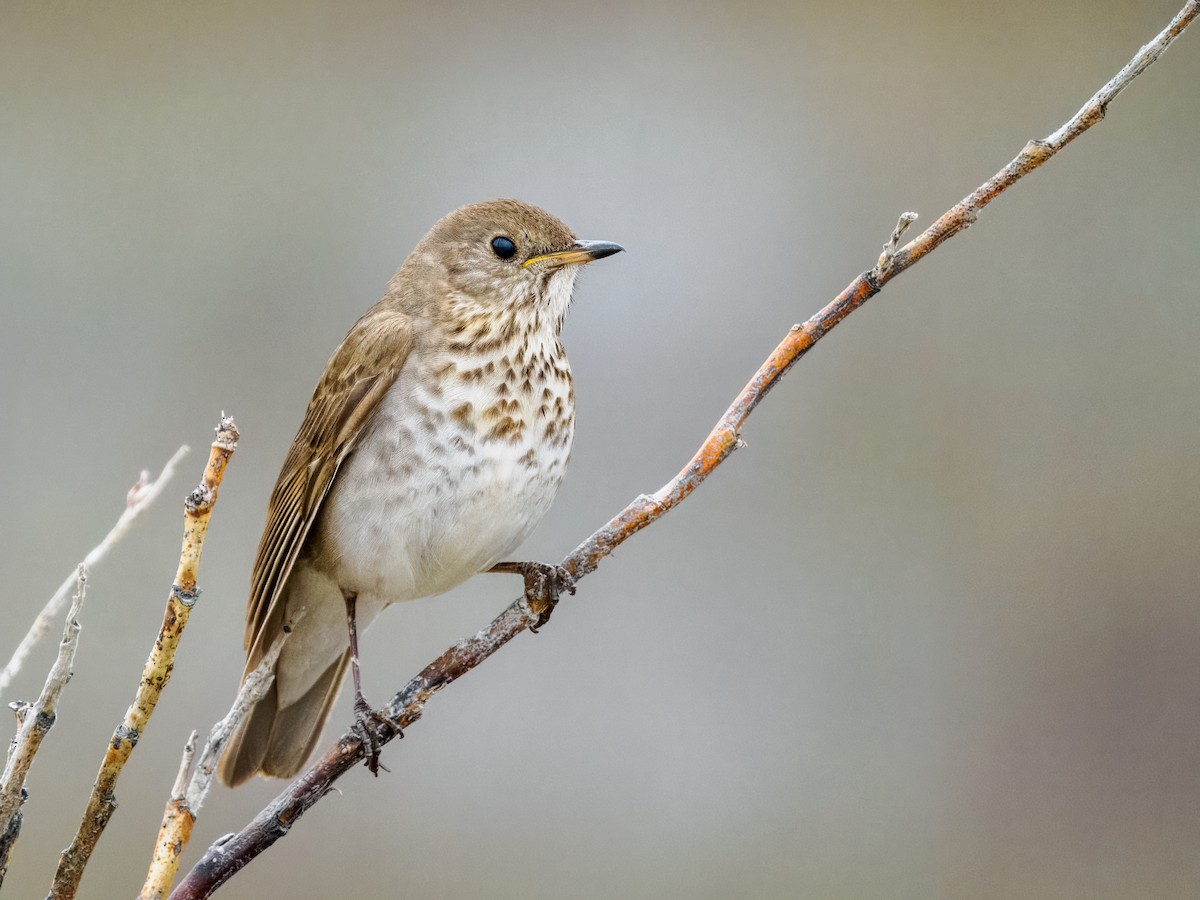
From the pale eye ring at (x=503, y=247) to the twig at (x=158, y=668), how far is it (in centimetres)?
177

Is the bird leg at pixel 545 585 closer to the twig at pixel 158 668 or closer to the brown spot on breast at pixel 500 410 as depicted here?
the brown spot on breast at pixel 500 410

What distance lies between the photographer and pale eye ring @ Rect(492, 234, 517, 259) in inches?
121

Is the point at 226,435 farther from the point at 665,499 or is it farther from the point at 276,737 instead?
Answer: the point at 276,737

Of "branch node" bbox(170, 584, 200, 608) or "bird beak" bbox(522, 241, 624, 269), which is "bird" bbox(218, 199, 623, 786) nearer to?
"bird beak" bbox(522, 241, 624, 269)

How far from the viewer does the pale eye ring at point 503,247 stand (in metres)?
3.08

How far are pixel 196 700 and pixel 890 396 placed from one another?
101 inches

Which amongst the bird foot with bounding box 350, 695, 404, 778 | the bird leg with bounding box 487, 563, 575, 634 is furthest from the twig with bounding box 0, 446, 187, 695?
the bird foot with bounding box 350, 695, 404, 778

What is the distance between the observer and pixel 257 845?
1515 mm

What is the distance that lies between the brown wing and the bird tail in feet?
0.57

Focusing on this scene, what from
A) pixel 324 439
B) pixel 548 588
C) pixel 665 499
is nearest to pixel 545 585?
pixel 548 588

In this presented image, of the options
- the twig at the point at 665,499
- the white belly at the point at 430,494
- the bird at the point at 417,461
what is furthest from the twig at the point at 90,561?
the white belly at the point at 430,494

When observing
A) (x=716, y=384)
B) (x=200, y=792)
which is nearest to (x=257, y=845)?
(x=200, y=792)

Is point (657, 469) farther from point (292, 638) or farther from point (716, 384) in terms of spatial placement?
point (292, 638)

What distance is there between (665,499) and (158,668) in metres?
0.82
